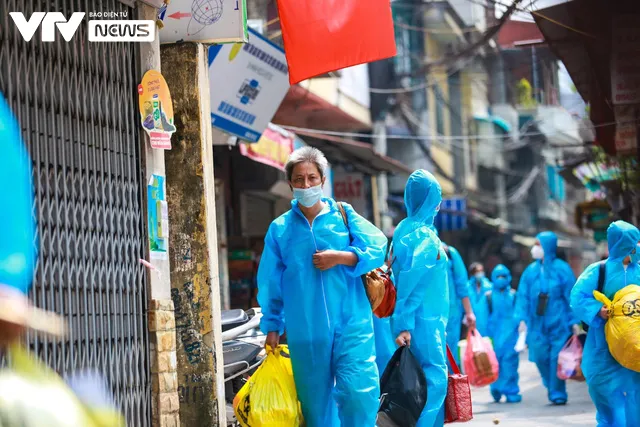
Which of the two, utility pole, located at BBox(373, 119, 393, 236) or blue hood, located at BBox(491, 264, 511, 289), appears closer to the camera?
blue hood, located at BBox(491, 264, 511, 289)

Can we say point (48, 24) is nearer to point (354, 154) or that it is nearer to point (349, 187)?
point (354, 154)

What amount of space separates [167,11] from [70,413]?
5822mm

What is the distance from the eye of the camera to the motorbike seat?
33.0ft

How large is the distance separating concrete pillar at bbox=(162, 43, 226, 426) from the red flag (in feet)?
2.88

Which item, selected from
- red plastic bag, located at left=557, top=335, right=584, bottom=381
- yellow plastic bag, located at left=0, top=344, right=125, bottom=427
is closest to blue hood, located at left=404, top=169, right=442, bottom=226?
red plastic bag, located at left=557, top=335, right=584, bottom=381

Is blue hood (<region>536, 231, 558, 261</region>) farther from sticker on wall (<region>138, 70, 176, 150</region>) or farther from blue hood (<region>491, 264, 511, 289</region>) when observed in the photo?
sticker on wall (<region>138, 70, 176, 150</region>)

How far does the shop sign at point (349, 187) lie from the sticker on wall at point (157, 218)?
17.1 metres

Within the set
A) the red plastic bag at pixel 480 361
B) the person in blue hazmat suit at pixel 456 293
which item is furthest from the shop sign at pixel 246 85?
the red plastic bag at pixel 480 361

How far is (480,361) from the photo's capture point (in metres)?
12.4

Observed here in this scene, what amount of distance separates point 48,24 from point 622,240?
5363 mm

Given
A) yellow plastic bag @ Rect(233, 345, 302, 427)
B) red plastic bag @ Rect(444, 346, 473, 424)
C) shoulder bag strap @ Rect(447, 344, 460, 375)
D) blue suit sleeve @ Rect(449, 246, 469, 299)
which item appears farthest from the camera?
blue suit sleeve @ Rect(449, 246, 469, 299)

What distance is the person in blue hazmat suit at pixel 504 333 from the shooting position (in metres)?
15.2

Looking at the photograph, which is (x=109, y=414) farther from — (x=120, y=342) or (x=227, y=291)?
(x=227, y=291)

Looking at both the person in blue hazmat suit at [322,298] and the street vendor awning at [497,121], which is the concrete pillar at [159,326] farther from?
the street vendor awning at [497,121]
